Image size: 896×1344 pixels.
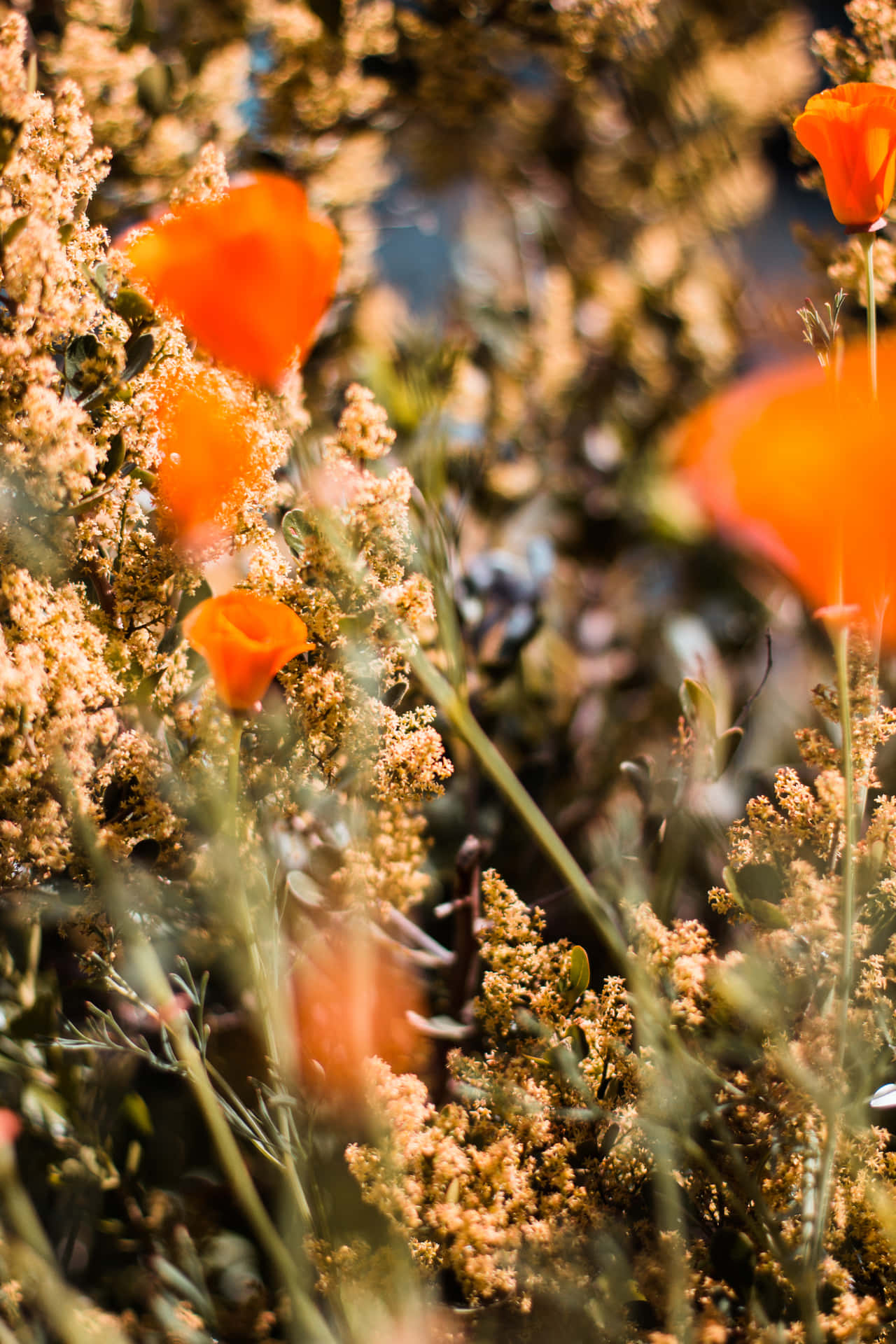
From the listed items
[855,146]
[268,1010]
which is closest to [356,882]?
[268,1010]

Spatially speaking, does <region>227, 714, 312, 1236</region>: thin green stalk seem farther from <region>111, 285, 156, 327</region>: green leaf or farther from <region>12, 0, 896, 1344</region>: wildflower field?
<region>111, 285, 156, 327</region>: green leaf

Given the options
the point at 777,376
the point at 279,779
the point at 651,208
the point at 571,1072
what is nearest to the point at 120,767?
the point at 279,779

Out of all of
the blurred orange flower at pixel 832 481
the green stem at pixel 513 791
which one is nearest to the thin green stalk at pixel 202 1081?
the green stem at pixel 513 791

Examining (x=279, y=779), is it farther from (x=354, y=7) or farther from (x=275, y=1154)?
(x=354, y=7)

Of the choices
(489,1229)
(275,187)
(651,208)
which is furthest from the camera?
(651,208)

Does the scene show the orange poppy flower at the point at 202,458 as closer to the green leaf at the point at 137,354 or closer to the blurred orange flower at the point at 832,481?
the green leaf at the point at 137,354

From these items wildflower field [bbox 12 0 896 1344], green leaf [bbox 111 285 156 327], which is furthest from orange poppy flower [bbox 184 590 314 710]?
green leaf [bbox 111 285 156 327]

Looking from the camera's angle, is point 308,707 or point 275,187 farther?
point 275,187
